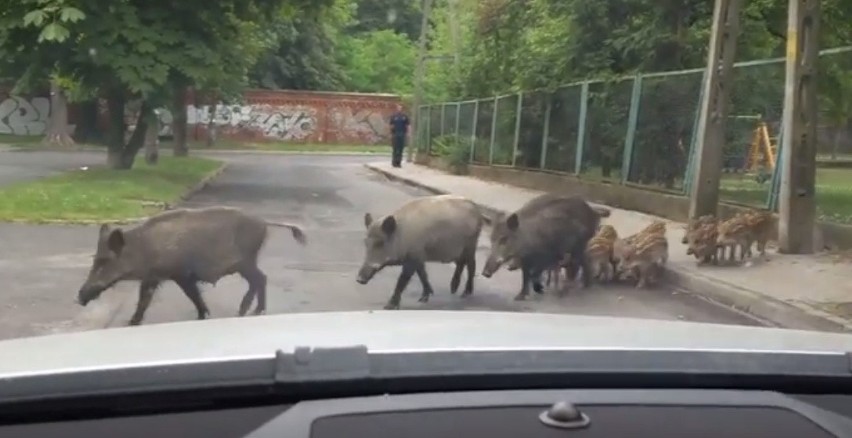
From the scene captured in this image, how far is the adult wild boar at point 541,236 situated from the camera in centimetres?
1264

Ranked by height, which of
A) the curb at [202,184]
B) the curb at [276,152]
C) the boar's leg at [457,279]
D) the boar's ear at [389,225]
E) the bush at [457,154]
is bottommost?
the curb at [276,152]

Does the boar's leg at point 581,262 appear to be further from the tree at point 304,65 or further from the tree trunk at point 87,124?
the tree at point 304,65

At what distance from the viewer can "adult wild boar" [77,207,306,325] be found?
1041cm

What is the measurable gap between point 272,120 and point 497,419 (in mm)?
71048

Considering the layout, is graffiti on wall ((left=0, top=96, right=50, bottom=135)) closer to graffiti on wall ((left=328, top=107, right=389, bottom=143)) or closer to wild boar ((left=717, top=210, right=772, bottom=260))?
graffiti on wall ((left=328, top=107, right=389, bottom=143))

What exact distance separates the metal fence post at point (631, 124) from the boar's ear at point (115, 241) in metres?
15.0

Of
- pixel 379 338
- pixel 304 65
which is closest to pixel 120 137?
pixel 379 338

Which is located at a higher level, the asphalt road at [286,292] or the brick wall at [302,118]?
the asphalt road at [286,292]

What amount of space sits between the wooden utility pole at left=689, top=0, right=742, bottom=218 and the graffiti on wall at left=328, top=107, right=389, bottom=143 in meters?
56.5

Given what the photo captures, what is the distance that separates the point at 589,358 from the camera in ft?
8.73

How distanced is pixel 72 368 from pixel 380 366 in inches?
22.0

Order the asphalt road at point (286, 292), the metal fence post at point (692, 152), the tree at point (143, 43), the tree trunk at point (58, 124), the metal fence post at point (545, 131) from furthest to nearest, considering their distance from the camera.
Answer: the tree trunk at point (58, 124) < the metal fence post at point (545, 131) < the tree at point (143, 43) < the metal fence post at point (692, 152) < the asphalt road at point (286, 292)

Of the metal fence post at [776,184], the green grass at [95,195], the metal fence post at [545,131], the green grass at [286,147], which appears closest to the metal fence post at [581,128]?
the metal fence post at [545,131]

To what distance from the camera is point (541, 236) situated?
41.8ft
